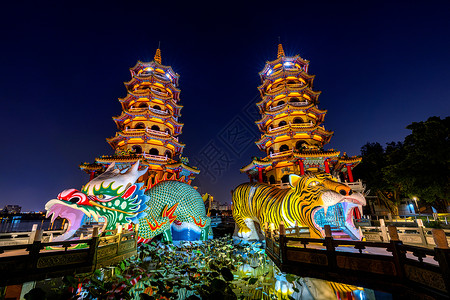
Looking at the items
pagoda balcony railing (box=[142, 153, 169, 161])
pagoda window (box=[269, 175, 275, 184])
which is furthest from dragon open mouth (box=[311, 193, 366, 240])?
pagoda balcony railing (box=[142, 153, 169, 161])

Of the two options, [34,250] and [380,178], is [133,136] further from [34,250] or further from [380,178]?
[380,178]

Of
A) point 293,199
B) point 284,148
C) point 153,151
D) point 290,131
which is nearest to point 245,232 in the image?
point 293,199

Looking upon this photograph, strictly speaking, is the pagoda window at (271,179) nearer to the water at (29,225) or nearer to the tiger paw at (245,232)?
the tiger paw at (245,232)

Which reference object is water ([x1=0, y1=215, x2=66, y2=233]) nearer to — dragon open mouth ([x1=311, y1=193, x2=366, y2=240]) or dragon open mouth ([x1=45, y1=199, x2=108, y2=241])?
dragon open mouth ([x1=45, y1=199, x2=108, y2=241])

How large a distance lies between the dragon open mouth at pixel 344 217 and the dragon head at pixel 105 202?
5.17 metres

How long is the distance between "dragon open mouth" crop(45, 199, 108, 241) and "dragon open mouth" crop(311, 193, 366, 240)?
6.05 meters

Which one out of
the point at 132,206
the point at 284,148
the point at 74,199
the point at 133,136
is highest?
the point at 133,136

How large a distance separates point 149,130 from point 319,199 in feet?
56.4

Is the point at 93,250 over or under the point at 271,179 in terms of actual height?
under

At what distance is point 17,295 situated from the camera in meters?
4.08

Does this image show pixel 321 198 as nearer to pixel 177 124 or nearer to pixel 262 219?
pixel 262 219

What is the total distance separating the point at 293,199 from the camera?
20.6 feet

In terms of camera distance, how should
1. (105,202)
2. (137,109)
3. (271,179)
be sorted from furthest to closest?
(137,109)
(271,179)
(105,202)

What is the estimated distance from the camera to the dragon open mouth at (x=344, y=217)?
16.9 feet
